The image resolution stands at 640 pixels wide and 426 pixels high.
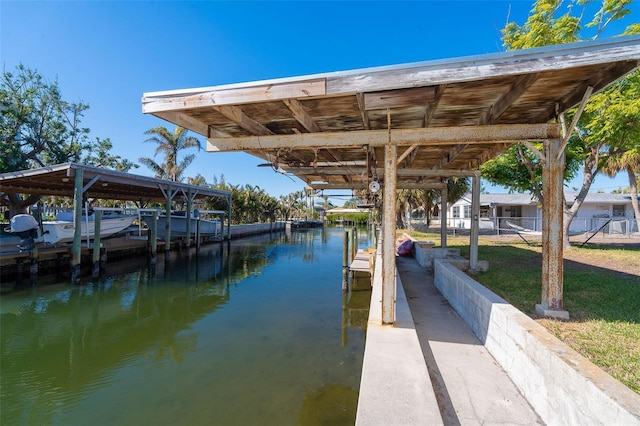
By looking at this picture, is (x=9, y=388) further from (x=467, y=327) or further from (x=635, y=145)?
(x=635, y=145)

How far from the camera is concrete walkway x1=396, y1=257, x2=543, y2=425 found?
8.84ft

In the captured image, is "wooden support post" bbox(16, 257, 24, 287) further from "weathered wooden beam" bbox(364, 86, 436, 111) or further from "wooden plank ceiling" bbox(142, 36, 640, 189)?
"weathered wooden beam" bbox(364, 86, 436, 111)

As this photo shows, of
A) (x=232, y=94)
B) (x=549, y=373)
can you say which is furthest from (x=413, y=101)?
(x=549, y=373)

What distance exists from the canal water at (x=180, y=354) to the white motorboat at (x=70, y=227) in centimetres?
242

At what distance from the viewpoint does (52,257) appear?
1188cm

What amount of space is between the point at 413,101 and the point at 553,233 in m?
2.74

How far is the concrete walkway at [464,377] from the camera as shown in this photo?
270 centimetres

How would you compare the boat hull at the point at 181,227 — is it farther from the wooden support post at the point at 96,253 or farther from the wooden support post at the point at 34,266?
the wooden support post at the point at 34,266

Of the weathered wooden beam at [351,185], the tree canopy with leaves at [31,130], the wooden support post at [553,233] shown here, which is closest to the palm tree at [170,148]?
the tree canopy with leaves at [31,130]

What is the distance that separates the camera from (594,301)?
473 centimetres

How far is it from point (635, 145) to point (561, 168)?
28.0 feet

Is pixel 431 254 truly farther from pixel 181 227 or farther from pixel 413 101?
pixel 181 227

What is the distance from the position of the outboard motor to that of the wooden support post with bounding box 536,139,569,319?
1500cm

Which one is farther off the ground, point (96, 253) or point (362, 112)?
point (362, 112)
